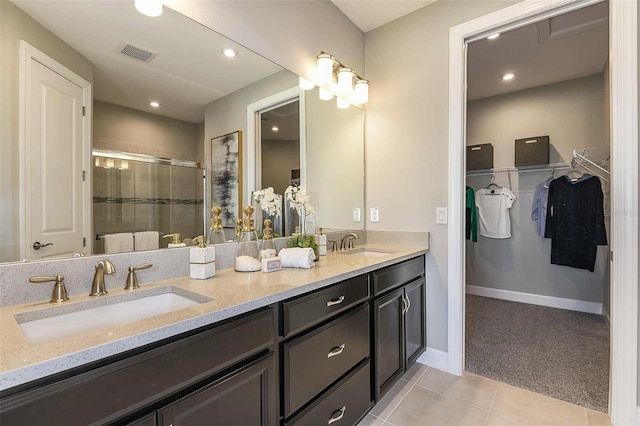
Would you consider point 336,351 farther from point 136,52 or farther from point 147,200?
Result: point 136,52

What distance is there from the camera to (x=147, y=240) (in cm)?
130

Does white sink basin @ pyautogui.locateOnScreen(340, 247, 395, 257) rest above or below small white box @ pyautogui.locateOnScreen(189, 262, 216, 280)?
below

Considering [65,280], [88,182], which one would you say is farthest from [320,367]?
[88,182]

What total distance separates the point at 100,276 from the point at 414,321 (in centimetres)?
188

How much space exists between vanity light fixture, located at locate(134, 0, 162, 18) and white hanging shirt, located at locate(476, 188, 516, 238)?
13.3 ft

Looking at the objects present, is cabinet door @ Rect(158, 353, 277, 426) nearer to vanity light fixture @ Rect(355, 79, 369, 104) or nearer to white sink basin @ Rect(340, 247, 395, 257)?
white sink basin @ Rect(340, 247, 395, 257)

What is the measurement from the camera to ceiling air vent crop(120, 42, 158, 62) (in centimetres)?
125

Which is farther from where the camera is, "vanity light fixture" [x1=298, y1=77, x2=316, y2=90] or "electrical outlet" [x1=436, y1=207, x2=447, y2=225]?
"electrical outlet" [x1=436, y1=207, x2=447, y2=225]

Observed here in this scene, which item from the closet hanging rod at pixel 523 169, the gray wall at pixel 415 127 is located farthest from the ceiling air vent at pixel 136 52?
the closet hanging rod at pixel 523 169

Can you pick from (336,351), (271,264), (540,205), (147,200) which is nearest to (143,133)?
(147,200)

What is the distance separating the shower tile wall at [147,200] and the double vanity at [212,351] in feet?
0.86

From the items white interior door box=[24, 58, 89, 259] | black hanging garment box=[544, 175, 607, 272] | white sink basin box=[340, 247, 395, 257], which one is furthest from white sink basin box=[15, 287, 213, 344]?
black hanging garment box=[544, 175, 607, 272]

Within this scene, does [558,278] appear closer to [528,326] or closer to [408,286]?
[528,326]

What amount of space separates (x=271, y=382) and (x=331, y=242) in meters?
1.34
